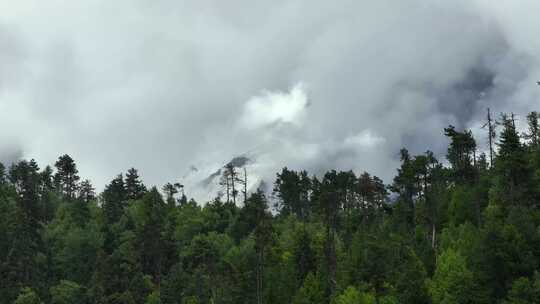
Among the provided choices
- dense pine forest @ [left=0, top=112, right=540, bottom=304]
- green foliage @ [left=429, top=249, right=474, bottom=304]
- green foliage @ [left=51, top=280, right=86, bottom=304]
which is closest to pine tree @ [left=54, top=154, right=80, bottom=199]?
dense pine forest @ [left=0, top=112, right=540, bottom=304]

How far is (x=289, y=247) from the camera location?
Answer: 318 feet

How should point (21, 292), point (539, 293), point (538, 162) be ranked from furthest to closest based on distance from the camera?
point (21, 292) < point (538, 162) < point (539, 293)

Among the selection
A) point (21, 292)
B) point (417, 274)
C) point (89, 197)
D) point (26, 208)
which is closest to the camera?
point (417, 274)

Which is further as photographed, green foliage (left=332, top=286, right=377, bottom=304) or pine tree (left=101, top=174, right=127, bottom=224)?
pine tree (left=101, top=174, right=127, bottom=224)

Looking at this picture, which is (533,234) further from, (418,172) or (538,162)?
(418,172)

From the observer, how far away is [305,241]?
300ft

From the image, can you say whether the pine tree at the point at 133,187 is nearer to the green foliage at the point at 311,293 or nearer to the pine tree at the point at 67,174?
the pine tree at the point at 67,174

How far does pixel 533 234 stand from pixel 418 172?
35.6m

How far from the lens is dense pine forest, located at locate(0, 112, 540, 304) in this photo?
62.2 m

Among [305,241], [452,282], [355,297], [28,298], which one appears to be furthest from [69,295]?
[452,282]

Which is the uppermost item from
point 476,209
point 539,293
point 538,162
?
point 538,162

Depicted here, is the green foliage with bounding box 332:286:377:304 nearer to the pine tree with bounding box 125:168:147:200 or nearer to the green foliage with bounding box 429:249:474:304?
the green foliage with bounding box 429:249:474:304

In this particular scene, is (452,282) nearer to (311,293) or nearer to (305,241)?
(311,293)

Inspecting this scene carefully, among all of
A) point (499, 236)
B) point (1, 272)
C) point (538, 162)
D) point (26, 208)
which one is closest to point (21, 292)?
point (1, 272)
